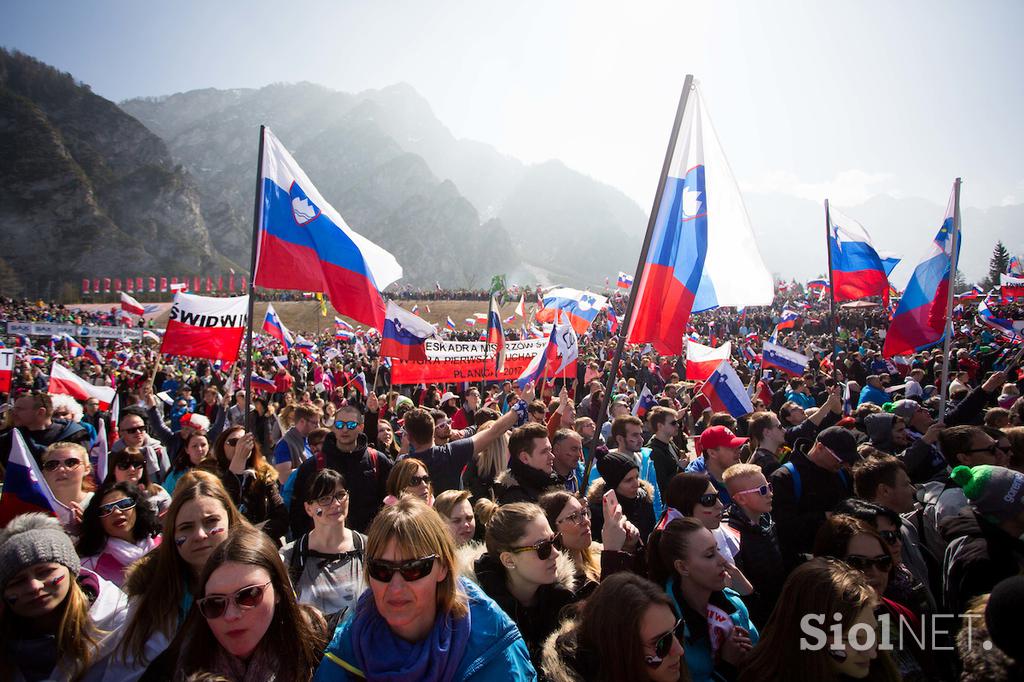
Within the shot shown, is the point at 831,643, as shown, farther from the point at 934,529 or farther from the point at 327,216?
the point at 327,216

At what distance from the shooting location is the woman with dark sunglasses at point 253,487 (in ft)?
12.8

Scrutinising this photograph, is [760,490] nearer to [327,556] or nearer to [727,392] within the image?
[327,556]

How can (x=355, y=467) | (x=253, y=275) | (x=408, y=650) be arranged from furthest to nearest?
1. (x=253, y=275)
2. (x=355, y=467)
3. (x=408, y=650)

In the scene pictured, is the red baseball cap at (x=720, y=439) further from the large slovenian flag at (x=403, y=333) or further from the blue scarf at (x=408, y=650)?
the large slovenian flag at (x=403, y=333)

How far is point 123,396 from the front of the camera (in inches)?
364

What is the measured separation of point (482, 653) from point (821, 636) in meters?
1.34

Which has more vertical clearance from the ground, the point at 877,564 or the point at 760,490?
the point at 760,490

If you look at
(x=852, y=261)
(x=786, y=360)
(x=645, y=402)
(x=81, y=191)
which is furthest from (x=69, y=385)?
(x=81, y=191)

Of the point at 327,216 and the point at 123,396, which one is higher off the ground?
the point at 327,216

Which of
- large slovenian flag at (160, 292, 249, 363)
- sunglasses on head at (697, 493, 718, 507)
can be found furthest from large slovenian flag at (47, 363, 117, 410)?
sunglasses on head at (697, 493, 718, 507)

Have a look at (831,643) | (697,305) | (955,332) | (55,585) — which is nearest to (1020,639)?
(831,643)

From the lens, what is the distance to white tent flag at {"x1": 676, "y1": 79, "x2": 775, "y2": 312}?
4.72 metres

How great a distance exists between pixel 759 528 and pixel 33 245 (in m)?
93.9

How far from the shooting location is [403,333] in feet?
25.9
